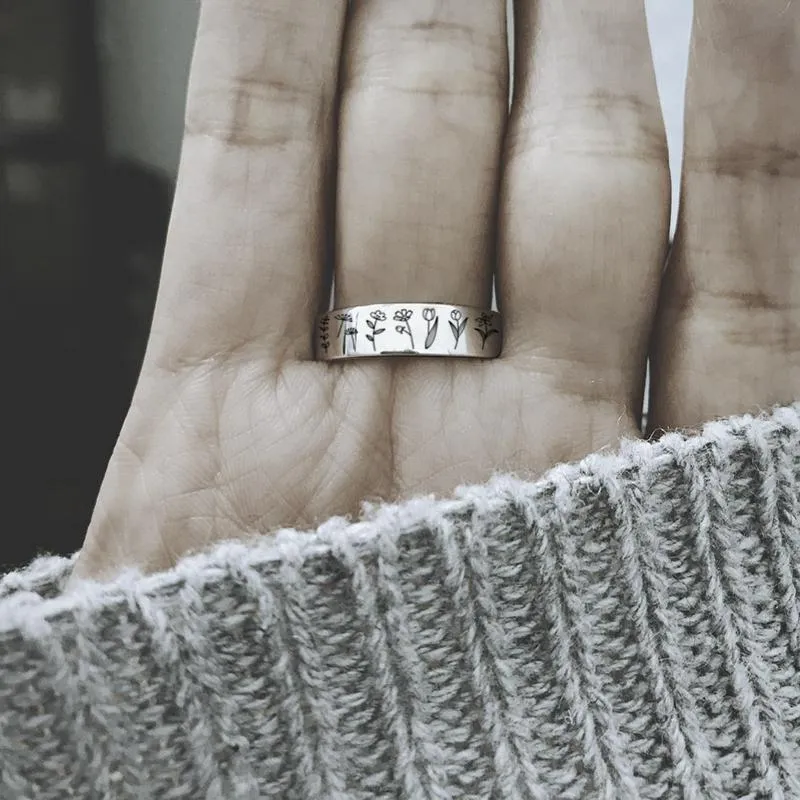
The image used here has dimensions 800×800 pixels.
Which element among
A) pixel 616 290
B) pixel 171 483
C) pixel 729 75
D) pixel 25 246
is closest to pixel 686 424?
pixel 616 290

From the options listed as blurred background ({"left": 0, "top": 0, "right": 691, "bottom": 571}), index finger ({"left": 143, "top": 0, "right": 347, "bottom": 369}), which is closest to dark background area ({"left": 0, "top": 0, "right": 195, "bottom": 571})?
blurred background ({"left": 0, "top": 0, "right": 691, "bottom": 571})

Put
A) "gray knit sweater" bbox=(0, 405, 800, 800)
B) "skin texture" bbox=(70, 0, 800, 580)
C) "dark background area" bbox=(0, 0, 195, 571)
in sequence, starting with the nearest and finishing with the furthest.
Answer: "gray knit sweater" bbox=(0, 405, 800, 800) < "skin texture" bbox=(70, 0, 800, 580) < "dark background area" bbox=(0, 0, 195, 571)

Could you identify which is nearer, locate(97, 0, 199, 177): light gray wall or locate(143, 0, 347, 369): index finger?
locate(143, 0, 347, 369): index finger

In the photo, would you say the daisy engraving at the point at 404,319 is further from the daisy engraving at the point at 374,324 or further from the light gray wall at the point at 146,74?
the light gray wall at the point at 146,74

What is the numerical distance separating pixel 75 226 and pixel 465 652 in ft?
1.59

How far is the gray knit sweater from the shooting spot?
0.38m

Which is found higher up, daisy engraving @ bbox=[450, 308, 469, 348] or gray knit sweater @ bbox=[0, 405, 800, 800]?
daisy engraving @ bbox=[450, 308, 469, 348]

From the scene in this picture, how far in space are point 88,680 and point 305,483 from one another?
17 cm

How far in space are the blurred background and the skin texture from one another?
17 centimetres

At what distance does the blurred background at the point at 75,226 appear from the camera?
66 centimetres

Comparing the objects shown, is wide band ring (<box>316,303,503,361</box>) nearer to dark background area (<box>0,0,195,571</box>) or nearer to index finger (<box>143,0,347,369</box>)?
index finger (<box>143,0,347,369</box>)

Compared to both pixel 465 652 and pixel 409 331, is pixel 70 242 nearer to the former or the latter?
pixel 409 331

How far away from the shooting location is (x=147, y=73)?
2.26 feet

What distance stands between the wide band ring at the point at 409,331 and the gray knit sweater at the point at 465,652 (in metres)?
0.12
